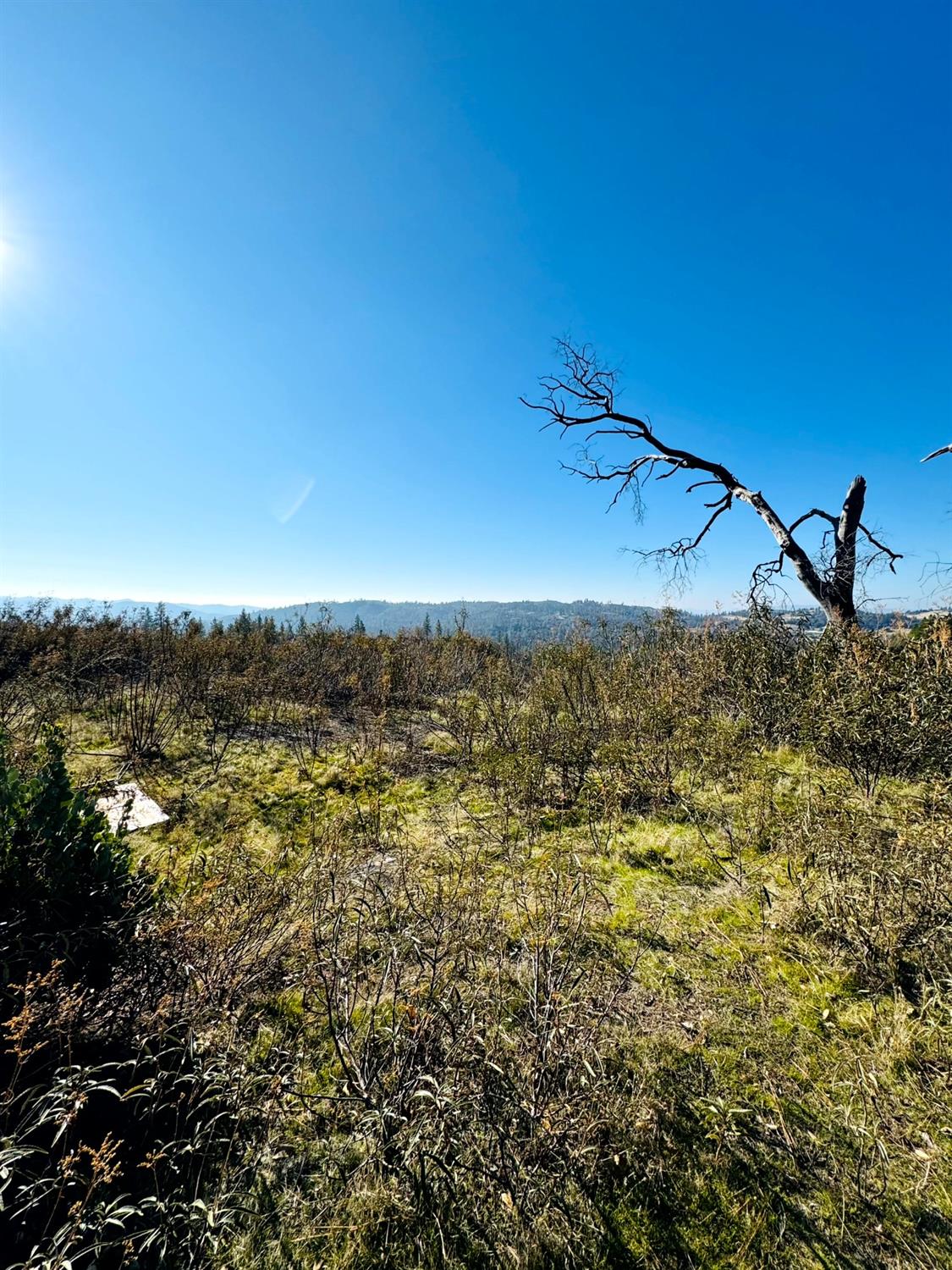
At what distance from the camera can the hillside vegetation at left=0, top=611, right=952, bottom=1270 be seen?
180 centimetres

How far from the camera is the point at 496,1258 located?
1.74m

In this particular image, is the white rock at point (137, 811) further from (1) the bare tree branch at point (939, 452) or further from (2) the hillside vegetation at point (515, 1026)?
(1) the bare tree branch at point (939, 452)

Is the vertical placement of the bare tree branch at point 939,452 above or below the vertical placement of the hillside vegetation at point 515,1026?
above

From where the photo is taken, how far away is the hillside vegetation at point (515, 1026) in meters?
1.80

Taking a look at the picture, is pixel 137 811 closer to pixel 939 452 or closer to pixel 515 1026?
pixel 515 1026

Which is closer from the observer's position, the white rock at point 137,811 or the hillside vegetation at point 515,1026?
the hillside vegetation at point 515,1026

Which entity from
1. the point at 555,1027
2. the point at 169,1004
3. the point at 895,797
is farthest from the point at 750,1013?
the point at 169,1004

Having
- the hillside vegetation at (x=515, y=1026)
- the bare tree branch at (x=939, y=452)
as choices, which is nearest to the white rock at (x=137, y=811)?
the hillside vegetation at (x=515, y=1026)

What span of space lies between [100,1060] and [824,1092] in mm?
3627

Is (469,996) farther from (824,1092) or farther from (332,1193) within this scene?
(824,1092)

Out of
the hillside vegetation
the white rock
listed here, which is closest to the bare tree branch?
the hillside vegetation

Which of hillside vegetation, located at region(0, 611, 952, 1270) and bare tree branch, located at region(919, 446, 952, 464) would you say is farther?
bare tree branch, located at region(919, 446, 952, 464)

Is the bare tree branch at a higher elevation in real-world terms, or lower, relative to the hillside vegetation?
higher

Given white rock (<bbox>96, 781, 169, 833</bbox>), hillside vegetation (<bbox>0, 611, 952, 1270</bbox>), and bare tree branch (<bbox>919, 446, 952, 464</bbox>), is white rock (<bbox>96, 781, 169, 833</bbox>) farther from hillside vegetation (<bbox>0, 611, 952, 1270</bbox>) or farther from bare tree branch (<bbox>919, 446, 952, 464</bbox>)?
bare tree branch (<bbox>919, 446, 952, 464</bbox>)
